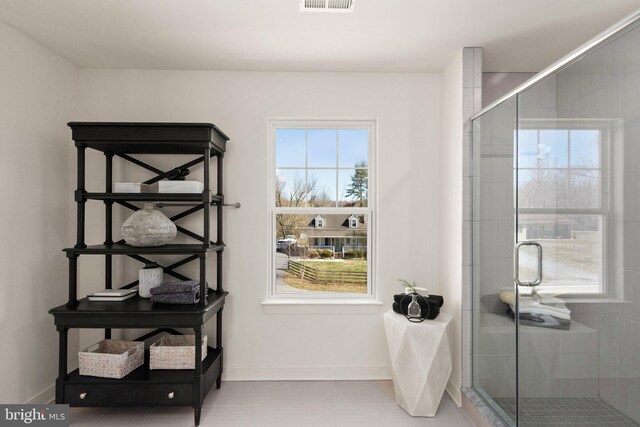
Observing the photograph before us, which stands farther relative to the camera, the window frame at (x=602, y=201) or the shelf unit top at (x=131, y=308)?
the shelf unit top at (x=131, y=308)

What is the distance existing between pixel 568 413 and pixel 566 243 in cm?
74

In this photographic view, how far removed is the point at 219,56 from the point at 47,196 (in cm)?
155

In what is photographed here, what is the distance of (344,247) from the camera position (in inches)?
129

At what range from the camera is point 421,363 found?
2561mm

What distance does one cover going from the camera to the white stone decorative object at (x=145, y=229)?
262 centimetres

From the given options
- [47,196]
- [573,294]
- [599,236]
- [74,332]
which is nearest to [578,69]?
[599,236]

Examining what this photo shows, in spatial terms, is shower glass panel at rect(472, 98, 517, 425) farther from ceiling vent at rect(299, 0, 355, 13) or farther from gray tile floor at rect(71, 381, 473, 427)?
ceiling vent at rect(299, 0, 355, 13)

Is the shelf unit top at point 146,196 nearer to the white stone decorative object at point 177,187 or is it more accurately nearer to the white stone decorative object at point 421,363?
the white stone decorative object at point 177,187

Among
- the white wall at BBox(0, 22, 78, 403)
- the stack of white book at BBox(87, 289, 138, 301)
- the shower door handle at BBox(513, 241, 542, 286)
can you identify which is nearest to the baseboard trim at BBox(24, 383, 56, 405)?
the white wall at BBox(0, 22, 78, 403)

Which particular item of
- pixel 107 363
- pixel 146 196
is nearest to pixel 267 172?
pixel 146 196

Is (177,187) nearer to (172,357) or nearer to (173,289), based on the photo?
(173,289)

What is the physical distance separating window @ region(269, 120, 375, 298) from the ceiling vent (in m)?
1.14

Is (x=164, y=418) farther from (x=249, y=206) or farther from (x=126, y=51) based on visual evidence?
(x=126, y=51)

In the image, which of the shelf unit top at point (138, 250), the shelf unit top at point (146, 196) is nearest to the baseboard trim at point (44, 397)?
the shelf unit top at point (138, 250)
